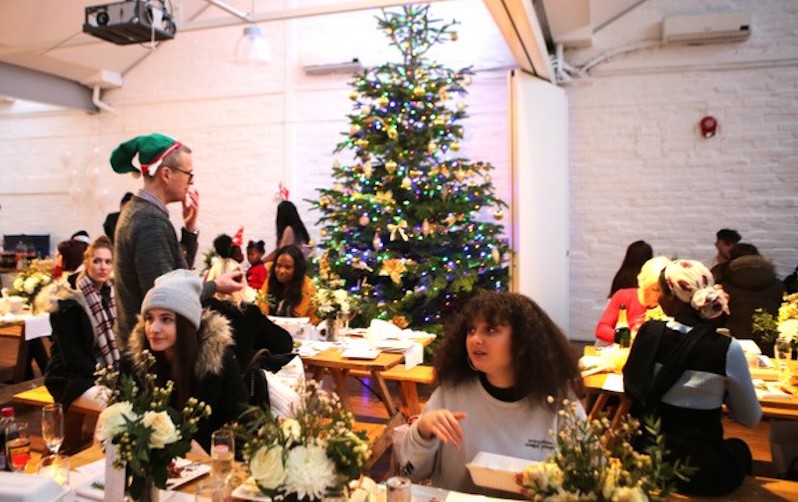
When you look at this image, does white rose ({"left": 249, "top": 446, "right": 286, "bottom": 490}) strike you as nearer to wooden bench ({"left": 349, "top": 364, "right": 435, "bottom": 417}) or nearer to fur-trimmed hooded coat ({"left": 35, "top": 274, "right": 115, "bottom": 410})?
wooden bench ({"left": 349, "top": 364, "right": 435, "bottom": 417})

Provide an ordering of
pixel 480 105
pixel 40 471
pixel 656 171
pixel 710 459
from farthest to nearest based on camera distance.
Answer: pixel 480 105
pixel 656 171
pixel 710 459
pixel 40 471

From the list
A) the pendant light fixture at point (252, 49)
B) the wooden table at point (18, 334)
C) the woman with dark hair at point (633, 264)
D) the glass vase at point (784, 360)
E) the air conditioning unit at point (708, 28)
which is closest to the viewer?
the glass vase at point (784, 360)

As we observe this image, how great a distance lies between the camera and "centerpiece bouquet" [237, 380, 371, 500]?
1.26 meters

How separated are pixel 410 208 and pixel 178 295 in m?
3.77

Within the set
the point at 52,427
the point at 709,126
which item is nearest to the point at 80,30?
the point at 52,427

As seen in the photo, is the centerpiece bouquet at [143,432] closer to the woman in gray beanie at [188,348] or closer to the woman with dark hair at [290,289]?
the woman in gray beanie at [188,348]

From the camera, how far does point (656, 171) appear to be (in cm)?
681

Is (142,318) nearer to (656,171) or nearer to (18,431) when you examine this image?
(18,431)

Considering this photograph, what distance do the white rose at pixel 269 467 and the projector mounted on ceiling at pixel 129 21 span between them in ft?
14.8

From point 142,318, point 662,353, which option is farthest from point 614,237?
point 142,318

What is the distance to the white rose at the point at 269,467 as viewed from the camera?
126 cm

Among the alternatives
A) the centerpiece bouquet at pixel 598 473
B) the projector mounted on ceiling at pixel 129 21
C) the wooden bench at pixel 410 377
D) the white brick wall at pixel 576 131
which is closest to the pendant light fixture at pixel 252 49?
the projector mounted on ceiling at pixel 129 21

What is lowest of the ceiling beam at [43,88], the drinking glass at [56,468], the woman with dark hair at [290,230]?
the drinking glass at [56,468]

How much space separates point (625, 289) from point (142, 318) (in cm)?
316
